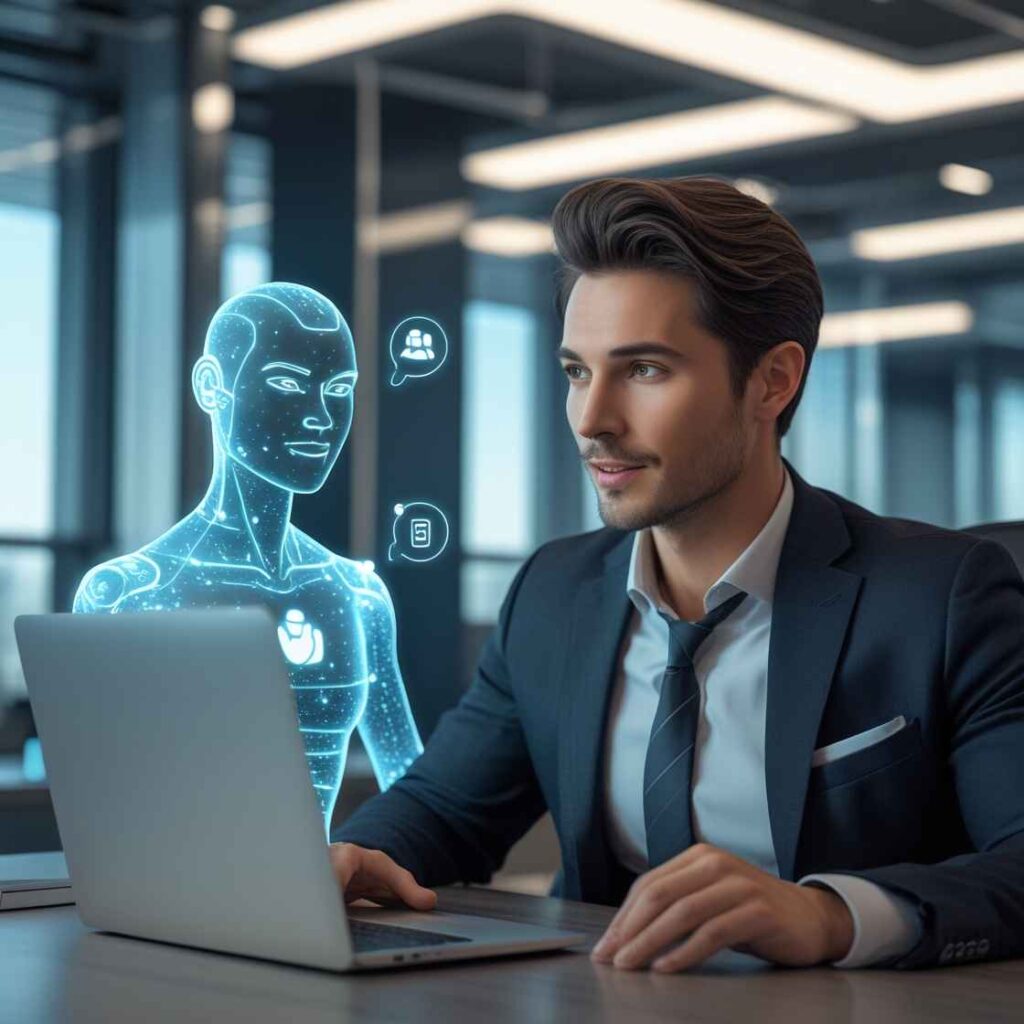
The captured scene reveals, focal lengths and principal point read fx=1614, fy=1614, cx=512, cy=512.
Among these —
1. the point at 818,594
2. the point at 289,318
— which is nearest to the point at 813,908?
the point at 818,594

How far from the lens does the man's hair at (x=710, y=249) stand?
5.68 feet

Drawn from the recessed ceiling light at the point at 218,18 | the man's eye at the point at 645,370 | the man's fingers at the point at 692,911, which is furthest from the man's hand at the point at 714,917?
the recessed ceiling light at the point at 218,18

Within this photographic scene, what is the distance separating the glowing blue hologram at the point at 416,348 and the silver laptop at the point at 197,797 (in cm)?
79

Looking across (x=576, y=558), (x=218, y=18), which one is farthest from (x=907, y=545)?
(x=218, y=18)

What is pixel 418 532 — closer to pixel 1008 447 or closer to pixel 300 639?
Answer: pixel 300 639

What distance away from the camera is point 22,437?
4727 mm

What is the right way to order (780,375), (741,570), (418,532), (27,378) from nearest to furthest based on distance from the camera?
(741,570), (780,375), (418,532), (27,378)

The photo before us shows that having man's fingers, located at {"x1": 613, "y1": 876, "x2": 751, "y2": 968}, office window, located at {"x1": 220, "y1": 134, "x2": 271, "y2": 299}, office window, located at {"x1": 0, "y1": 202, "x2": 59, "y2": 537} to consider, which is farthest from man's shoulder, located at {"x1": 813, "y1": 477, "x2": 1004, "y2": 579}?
office window, located at {"x1": 0, "y1": 202, "x2": 59, "y2": 537}

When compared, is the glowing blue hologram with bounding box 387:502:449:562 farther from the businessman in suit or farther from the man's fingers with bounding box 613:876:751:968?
the man's fingers with bounding box 613:876:751:968

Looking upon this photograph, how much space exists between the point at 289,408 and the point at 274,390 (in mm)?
28

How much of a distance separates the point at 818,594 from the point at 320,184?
3.83ft

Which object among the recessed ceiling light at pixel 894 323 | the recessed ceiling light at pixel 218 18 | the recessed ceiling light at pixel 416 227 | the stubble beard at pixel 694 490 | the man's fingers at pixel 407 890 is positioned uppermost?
the recessed ceiling light at pixel 218 18

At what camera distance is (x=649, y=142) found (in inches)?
200

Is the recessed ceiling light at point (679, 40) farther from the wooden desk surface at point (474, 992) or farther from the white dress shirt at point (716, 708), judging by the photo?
the wooden desk surface at point (474, 992)
